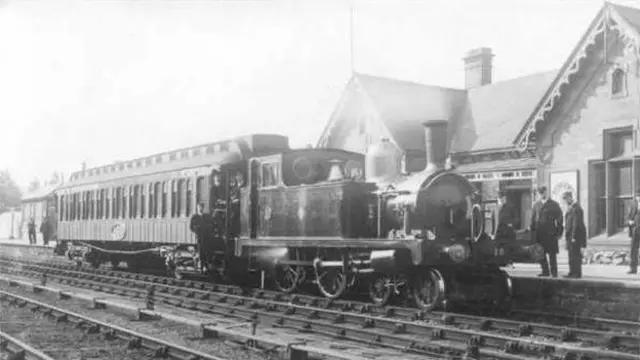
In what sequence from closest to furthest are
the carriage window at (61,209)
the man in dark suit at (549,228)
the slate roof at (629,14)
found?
the man in dark suit at (549,228), the slate roof at (629,14), the carriage window at (61,209)

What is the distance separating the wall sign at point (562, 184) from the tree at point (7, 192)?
6124 centimetres

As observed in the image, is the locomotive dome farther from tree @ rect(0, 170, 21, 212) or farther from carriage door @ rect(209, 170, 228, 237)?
tree @ rect(0, 170, 21, 212)

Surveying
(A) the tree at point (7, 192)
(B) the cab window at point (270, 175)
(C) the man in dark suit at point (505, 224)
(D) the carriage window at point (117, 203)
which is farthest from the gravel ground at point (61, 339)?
(A) the tree at point (7, 192)

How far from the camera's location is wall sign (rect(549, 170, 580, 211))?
1966cm

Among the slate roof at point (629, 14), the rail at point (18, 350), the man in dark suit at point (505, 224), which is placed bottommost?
the rail at point (18, 350)

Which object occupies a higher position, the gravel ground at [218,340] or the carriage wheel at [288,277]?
the carriage wheel at [288,277]

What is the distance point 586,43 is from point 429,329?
12148mm

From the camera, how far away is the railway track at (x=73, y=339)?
340 inches

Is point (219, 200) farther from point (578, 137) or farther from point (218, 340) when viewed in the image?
point (578, 137)

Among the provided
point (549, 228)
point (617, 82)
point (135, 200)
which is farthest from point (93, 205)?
point (617, 82)

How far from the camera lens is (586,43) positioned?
1925 cm

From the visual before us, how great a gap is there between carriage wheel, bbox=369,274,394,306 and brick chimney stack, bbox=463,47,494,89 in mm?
20186

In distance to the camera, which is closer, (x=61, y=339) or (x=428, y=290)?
(x=61, y=339)

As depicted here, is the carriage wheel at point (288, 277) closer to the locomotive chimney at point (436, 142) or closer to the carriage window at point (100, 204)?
the locomotive chimney at point (436, 142)
